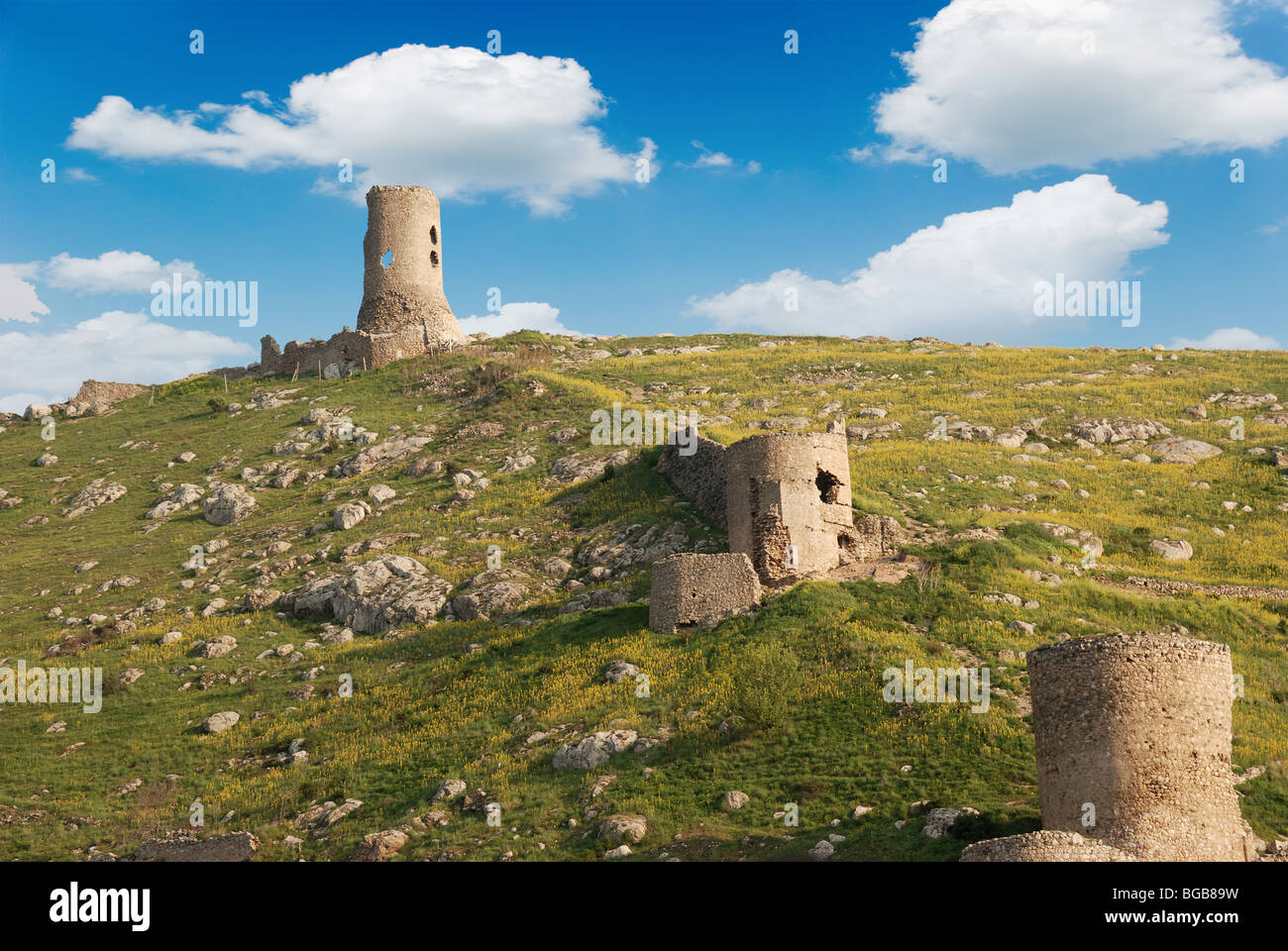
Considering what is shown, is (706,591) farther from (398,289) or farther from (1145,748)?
(398,289)

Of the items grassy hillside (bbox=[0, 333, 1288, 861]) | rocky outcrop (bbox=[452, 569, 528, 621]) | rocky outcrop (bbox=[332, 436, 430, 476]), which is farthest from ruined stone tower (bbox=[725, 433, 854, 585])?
rocky outcrop (bbox=[332, 436, 430, 476])

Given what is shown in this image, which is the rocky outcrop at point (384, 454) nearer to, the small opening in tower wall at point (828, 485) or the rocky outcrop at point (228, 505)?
the rocky outcrop at point (228, 505)

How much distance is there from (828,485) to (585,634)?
833 cm

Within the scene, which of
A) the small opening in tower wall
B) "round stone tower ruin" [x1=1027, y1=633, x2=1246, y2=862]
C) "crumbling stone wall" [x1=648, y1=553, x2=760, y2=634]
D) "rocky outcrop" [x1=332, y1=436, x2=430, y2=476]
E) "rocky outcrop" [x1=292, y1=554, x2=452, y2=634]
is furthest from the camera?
"rocky outcrop" [x1=332, y1=436, x2=430, y2=476]

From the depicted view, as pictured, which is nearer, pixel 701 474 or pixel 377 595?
pixel 377 595

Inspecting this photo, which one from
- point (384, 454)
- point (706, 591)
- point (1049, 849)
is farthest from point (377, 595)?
point (1049, 849)

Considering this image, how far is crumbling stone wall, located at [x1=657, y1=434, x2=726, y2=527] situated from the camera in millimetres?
41281

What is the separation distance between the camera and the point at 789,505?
3491 centimetres

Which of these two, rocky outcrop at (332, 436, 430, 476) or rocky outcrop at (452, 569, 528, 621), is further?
rocky outcrop at (332, 436, 430, 476)

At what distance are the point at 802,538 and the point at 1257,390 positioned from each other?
33.1 m

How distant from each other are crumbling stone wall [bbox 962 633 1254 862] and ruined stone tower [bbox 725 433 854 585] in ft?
47.2

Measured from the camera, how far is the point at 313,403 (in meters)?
63.8
